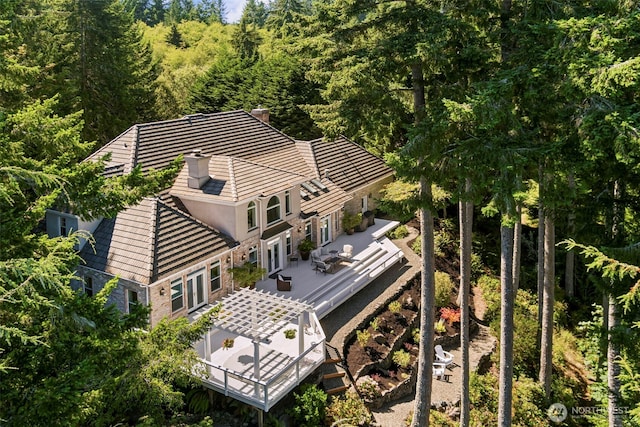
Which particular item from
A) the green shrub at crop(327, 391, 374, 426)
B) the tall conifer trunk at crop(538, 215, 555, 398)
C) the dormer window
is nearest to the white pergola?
the green shrub at crop(327, 391, 374, 426)

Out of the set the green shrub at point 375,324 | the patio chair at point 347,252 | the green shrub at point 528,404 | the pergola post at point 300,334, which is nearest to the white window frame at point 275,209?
the patio chair at point 347,252

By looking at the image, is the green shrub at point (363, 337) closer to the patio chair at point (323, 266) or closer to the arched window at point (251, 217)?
the patio chair at point (323, 266)

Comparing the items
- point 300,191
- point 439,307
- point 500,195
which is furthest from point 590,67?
point 300,191

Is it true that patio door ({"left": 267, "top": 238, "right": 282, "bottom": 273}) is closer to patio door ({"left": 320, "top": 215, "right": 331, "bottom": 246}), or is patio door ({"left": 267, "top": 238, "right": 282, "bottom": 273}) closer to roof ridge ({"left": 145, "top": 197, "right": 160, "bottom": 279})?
patio door ({"left": 320, "top": 215, "right": 331, "bottom": 246})

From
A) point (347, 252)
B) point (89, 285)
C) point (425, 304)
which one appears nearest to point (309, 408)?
point (425, 304)

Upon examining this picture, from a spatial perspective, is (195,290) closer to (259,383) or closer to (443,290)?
(259,383)
